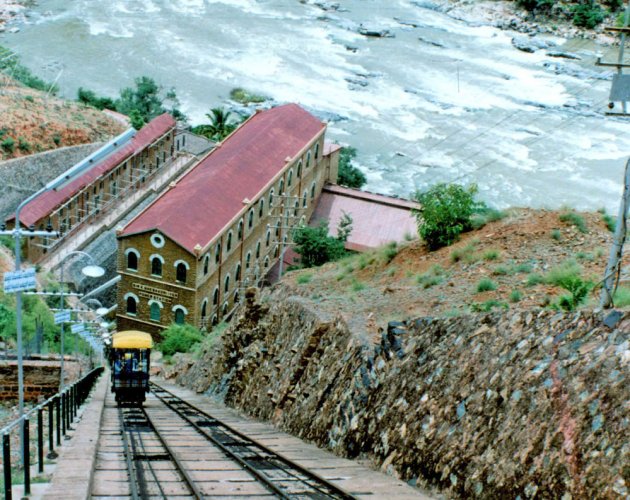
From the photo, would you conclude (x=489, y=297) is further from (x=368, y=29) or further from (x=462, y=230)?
(x=368, y=29)

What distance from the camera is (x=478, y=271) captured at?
2142cm

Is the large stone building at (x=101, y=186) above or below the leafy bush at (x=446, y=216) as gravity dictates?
above

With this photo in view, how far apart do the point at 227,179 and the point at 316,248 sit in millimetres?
6342

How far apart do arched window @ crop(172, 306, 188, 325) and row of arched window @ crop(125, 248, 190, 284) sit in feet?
5.12

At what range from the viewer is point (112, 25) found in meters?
90.8

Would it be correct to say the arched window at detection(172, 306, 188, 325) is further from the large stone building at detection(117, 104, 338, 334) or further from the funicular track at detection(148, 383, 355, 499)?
the funicular track at detection(148, 383, 355, 499)

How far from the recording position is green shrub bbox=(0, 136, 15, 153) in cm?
5746

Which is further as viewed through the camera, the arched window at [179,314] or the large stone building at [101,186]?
the large stone building at [101,186]

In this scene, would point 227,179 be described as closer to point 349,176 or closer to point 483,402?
point 349,176

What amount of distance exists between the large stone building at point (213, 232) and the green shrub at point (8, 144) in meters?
14.1

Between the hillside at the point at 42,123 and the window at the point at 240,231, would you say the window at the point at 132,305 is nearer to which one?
the window at the point at 240,231

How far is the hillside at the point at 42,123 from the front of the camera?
58831mm

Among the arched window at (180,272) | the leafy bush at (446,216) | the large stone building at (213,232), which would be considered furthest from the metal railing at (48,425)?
the large stone building at (213,232)

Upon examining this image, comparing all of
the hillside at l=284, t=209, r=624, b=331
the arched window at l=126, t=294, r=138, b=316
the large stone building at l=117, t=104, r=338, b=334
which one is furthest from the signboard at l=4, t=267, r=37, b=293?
the arched window at l=126, t=294, r=138, b=316
